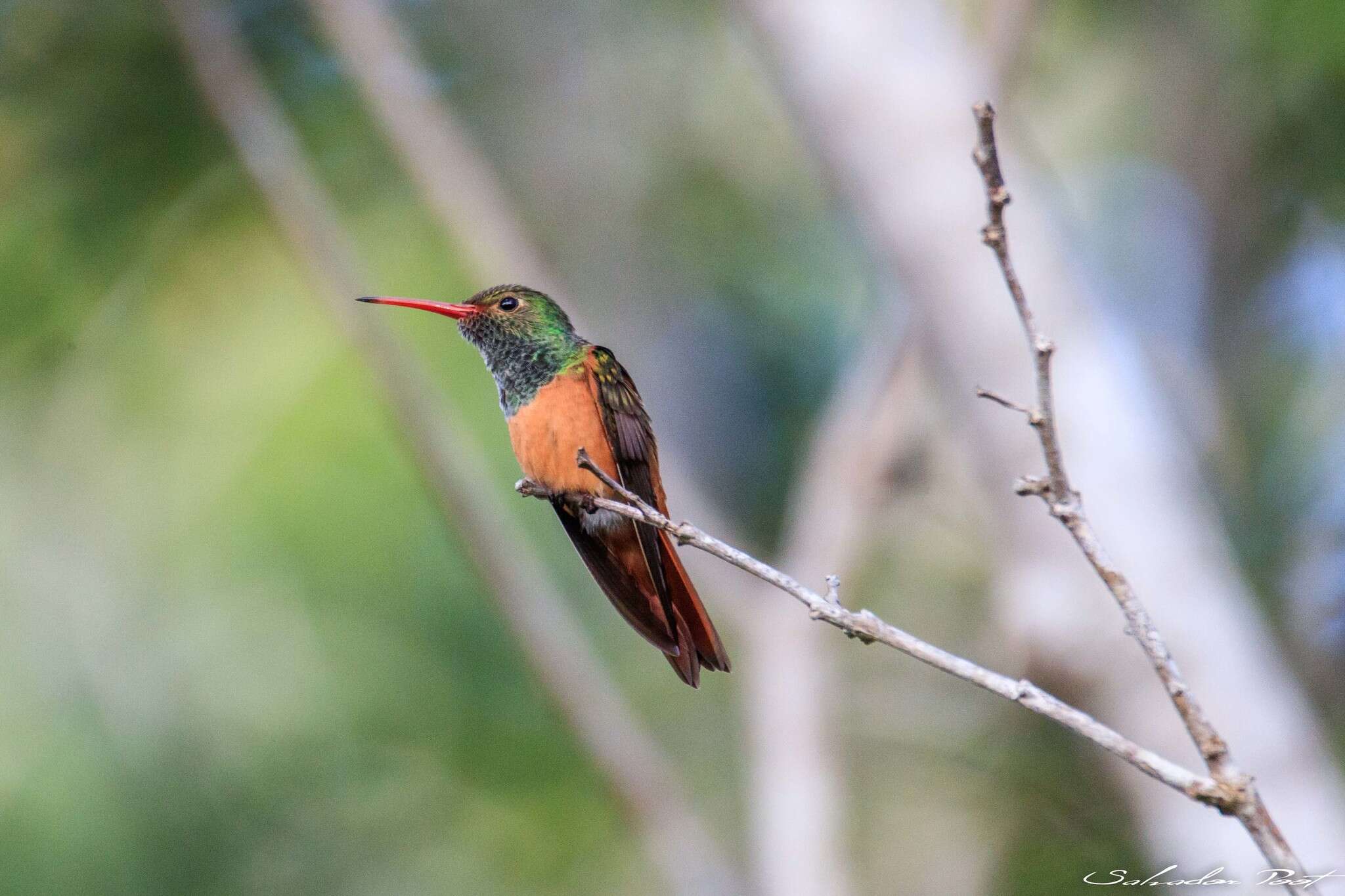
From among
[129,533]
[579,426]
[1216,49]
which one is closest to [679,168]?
[1216,49]

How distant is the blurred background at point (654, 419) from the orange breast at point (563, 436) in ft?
5.70

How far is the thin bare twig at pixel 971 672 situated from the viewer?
4.61 feet

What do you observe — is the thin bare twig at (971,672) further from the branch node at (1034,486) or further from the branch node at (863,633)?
the branch node at (1034,486)

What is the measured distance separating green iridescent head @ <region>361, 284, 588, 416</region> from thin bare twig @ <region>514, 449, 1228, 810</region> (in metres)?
1.10

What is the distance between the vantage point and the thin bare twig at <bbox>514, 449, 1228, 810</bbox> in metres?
1.41

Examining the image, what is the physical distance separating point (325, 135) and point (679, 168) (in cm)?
230

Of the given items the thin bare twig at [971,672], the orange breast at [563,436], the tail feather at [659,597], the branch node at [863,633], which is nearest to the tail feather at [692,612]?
the tail feather at [659,597]

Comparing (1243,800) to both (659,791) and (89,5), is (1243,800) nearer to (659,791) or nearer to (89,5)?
(659,791)

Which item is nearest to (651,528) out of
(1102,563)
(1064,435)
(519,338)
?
(1102,563)

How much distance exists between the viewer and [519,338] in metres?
2.94

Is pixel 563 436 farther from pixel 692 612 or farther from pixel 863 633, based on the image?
pixel 863 633

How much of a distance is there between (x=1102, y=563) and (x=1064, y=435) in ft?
8.25

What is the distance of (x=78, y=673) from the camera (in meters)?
7.40

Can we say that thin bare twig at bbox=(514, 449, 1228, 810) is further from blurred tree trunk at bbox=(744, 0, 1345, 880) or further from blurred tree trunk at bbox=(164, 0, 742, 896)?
blurred tree trunk at bbox=(164, 0, 742, 896)
